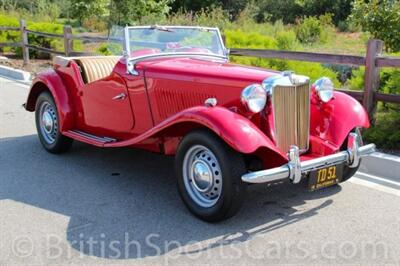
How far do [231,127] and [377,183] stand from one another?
198 cm

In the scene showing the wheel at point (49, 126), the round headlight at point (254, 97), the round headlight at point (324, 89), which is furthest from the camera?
the wheel at point (49, 126)

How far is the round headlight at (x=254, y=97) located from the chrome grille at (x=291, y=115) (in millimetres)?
158

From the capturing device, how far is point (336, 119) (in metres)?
4.66

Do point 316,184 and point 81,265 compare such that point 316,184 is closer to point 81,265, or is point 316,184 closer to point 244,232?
point 244,232

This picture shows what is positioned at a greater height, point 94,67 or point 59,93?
point 94,67

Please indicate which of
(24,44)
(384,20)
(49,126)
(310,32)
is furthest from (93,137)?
(310,32)

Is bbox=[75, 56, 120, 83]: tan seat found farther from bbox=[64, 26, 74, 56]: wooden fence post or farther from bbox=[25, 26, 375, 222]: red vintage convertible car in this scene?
bbox=[64, 26, 74, 56]: wooden fence post

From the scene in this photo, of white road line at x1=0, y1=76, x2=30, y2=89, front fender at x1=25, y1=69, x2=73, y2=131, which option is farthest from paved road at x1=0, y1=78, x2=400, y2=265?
white road line at x1=0, y1=76, x2=30, y2=89

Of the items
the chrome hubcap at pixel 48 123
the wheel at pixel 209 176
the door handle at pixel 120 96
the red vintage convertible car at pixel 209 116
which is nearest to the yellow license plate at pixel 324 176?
the red vintage convertible car at pixel 209 116

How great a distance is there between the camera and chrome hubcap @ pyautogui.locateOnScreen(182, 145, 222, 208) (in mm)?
4086

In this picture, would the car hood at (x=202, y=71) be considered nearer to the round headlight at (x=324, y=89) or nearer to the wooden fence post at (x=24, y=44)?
the round headlight at (x=324, y=89)

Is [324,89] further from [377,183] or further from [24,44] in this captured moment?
[24,44]

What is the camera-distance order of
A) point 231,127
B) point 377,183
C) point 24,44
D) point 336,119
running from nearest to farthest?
point 231,127, point 336,119, point 377,183, point 24,44

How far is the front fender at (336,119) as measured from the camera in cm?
455
